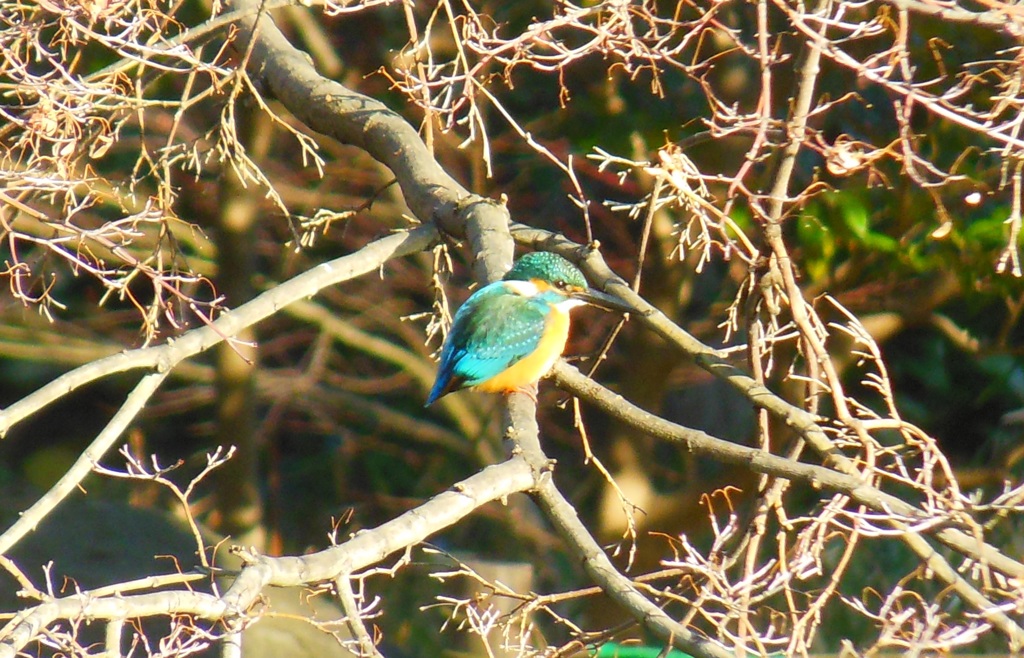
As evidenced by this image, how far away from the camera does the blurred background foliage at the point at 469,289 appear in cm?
393

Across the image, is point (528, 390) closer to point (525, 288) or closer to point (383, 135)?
point (525, 288)

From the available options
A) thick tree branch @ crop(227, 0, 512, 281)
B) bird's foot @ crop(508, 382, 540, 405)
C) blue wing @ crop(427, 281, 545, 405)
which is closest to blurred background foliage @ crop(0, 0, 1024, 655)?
blue wing @ crop(427, 281, 545, 405)

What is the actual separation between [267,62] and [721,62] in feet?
6.25

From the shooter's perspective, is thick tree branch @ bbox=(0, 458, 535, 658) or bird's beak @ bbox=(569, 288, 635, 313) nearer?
thick tree branch @ bbox=(0, 458, 535, 658)

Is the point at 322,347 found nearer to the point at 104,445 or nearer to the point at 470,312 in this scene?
the point at 470,312

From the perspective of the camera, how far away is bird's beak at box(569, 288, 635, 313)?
2391 millimetres

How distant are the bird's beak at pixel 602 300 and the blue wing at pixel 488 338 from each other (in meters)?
0.11

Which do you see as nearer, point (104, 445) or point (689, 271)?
point (104, 445)

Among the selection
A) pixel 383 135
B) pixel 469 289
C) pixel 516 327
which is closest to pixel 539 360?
pixel 516 327

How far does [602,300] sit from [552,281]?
1.18 feet

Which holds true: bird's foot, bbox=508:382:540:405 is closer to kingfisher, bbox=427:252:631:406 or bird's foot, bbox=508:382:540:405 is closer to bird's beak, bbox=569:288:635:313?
kingfisher, bbox=427:252:631:406

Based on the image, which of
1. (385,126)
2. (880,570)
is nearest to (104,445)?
(385,126)

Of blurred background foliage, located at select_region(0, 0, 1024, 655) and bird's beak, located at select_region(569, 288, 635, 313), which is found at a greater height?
bird's beak, located at select_region(569, 288, 635, 313)

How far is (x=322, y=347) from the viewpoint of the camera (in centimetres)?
578
